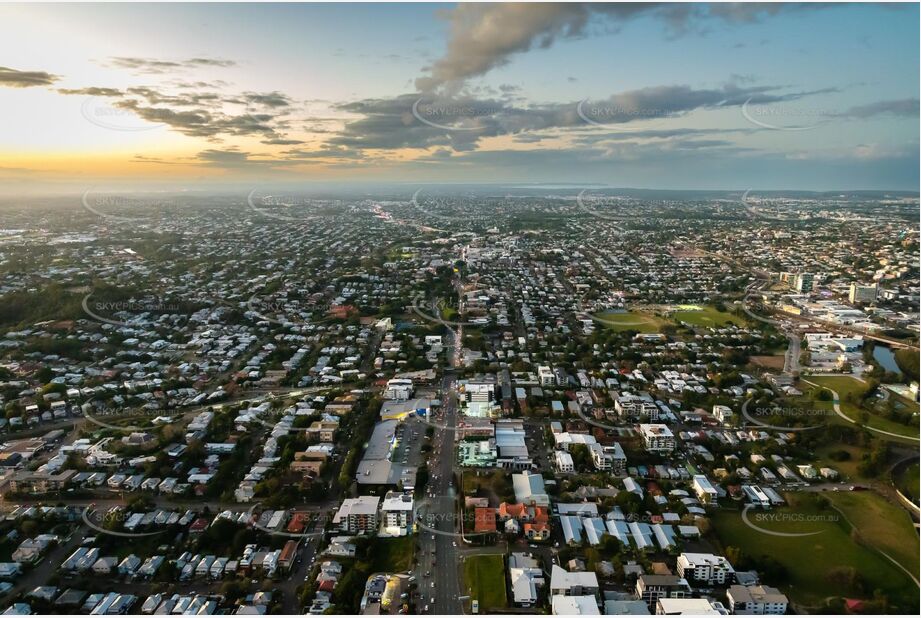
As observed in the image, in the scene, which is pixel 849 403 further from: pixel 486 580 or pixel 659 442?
pixel 486 580

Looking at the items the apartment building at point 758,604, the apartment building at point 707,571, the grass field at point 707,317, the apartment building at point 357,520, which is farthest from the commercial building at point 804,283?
the apartment building at point 357,520

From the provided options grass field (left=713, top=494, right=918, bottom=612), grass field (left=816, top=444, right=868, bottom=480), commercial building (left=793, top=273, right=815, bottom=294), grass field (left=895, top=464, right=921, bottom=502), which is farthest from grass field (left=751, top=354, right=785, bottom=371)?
commercial building (left=793, top=273, right=815, bottom=294)

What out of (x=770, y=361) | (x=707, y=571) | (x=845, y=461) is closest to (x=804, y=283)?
(x=770, y=361)

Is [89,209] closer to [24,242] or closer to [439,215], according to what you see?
[24,242]

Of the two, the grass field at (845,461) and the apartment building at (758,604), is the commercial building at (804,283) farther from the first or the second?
the apartment building at (758,604)

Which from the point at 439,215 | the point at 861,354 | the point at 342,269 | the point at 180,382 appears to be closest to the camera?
the point at 180,382

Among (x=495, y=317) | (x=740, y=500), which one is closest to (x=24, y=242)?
(x=495, y=317)

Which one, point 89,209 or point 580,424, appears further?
point 89,209

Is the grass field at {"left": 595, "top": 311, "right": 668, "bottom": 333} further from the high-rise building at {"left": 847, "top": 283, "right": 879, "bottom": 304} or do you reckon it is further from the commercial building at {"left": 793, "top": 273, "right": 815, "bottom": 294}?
the high-rise building at {"left": 847, "top": 283, "right": 879, "bottom": 304}
